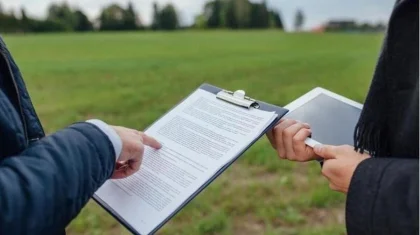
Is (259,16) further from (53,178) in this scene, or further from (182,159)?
(53,178)

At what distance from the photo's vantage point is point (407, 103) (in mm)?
729

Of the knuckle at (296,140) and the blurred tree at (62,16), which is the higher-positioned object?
the knuckle at (296,140)

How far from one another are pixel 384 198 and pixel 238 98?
36cm

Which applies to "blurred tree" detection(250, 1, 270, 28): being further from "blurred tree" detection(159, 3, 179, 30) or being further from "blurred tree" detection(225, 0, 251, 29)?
"blurred tree" detection(159, 3, 179, 30)

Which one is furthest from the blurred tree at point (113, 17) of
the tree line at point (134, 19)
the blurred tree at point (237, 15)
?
the blurred tree at point (237, 15)

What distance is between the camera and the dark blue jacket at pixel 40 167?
69cm

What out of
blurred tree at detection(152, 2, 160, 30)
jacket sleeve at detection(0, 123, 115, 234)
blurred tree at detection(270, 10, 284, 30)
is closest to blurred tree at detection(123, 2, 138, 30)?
blurred tree at detection(152, 2, 160, 30)

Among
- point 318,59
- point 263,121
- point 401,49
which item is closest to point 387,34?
point 401,49

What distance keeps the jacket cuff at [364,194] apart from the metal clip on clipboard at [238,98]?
0.26 metres

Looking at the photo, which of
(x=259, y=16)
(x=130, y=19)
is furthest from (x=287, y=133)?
(x=130, y=19)

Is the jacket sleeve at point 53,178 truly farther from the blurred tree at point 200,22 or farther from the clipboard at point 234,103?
the blurred tree at point 200,22

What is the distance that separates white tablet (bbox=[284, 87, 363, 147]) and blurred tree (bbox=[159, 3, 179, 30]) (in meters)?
9.97

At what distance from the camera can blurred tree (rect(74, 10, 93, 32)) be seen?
11.7 m

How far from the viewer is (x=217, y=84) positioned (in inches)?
199
